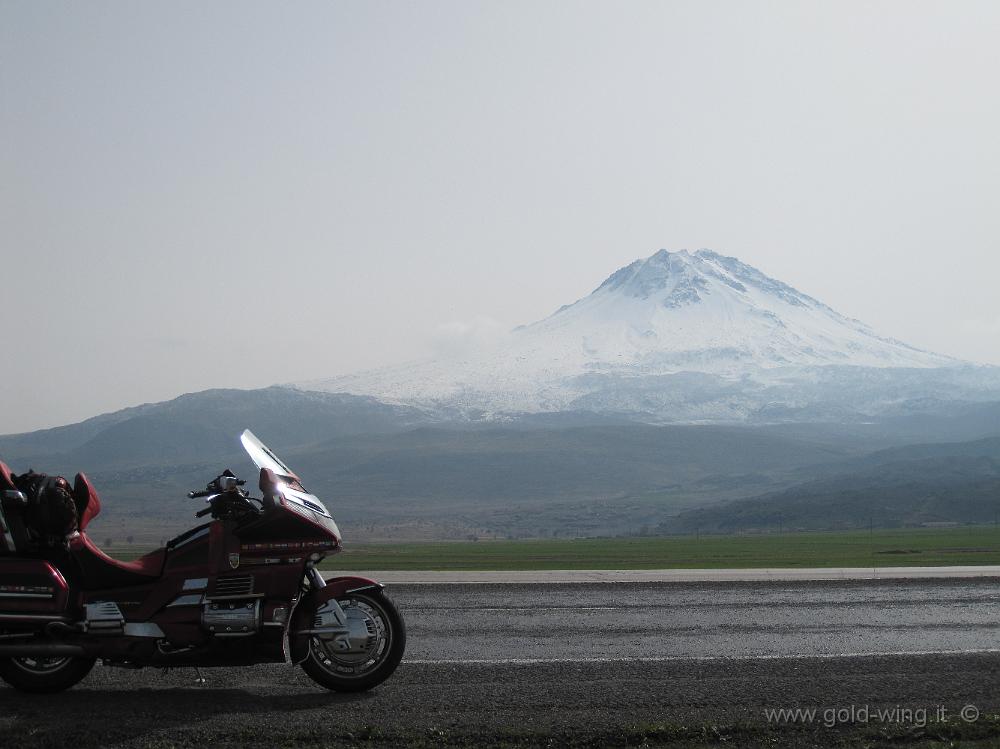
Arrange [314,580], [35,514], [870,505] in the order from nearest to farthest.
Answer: [35,514] → [314,580] → [870,505]

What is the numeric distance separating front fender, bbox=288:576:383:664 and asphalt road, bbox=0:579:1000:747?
337 millimetres

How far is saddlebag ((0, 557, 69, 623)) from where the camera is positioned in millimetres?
8398

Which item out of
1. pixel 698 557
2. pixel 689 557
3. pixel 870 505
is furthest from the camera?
pixel 870 505

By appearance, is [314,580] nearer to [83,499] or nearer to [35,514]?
[83,499]

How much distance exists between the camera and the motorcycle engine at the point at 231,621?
27.5ft

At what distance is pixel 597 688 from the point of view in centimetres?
860

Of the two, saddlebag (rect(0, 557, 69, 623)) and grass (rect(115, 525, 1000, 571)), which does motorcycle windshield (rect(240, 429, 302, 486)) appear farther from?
grass (rect(115, 525, 1000, 571))

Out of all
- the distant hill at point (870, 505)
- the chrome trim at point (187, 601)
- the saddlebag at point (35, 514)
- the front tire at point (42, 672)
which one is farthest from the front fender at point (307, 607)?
the distant hill at point (870, 505)

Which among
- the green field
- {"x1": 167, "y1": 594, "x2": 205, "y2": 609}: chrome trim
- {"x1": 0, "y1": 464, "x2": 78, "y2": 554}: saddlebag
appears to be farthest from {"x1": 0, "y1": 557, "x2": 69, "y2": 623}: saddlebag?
the green field

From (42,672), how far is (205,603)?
4.29ft

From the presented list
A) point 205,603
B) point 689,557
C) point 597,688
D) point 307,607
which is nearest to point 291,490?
point 307,607

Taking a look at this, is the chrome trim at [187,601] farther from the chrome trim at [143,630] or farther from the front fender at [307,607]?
the front fender at [307,607]

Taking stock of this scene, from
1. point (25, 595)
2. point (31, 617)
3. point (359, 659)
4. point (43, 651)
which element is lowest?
point (359, 659)

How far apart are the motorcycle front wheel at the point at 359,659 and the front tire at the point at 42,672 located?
1.60 m
